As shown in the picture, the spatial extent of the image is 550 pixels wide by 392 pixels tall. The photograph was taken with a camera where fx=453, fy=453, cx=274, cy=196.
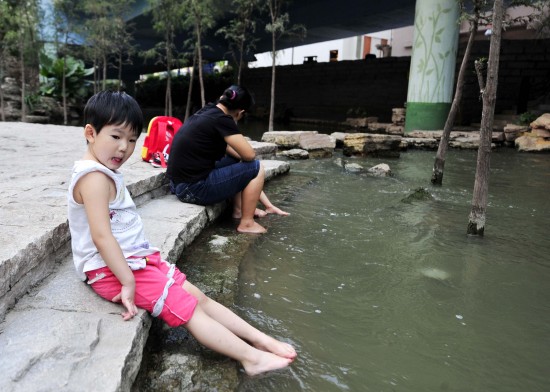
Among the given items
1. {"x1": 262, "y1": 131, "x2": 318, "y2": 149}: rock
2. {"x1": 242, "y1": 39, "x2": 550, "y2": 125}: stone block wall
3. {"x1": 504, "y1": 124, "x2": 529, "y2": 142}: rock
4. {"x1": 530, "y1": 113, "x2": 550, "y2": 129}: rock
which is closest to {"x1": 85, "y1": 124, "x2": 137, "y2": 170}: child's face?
{"x1": 262, "y1": 131, "x2": 318, "y2": 149}: rock

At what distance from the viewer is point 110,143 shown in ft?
5.47

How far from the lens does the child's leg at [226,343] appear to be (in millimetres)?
1677

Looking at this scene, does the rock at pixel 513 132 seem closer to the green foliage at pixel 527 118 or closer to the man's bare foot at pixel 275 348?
the green foliage at pixel 527 118

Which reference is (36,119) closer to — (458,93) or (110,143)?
(458,93)

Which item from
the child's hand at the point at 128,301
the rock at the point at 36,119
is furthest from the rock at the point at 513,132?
the rock at the point at 36,119

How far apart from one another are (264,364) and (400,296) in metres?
1.02

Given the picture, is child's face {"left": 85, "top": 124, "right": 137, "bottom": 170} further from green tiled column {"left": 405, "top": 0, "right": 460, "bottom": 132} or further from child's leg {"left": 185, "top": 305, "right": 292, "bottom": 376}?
green tiled column {"left": 405, "top": 0, "right": 460, "bottom": 132}

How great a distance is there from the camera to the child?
1.63m

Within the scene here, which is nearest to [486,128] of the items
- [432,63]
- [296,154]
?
[296,154]

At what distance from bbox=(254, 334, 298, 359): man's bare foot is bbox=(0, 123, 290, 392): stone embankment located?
45cm

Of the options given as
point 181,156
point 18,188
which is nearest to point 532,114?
point 181,156

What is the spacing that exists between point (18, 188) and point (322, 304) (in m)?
2.00

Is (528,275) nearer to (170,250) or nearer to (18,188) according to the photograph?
(170,250)

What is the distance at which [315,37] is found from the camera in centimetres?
2558
